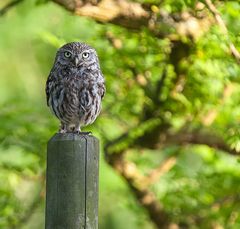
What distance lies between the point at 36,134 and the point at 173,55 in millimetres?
1326

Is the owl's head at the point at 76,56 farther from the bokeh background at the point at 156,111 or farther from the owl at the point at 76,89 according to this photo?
the bokeh background at the point at 156,111

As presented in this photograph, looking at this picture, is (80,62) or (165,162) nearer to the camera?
(80,62)

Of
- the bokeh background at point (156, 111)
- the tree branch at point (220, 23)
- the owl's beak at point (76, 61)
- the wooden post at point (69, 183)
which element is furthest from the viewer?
the bokeh background at point (156, 111)

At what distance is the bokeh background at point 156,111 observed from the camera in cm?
623

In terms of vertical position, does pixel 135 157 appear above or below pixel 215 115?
below

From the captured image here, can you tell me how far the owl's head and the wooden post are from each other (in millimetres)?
1727

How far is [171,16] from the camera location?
20.6 ft

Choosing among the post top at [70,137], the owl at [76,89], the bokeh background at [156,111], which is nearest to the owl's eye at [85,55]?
the owl at [76,89]

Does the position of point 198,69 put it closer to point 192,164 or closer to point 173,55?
point 173,55

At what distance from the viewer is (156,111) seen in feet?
23.3

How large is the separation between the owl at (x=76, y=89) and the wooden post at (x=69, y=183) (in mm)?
1491

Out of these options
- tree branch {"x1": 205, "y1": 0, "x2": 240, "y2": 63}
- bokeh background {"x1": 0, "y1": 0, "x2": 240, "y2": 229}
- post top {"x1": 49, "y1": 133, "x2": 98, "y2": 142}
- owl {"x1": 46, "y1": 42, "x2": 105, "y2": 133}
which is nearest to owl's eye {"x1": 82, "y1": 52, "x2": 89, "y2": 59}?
owl {"x1": 46, "y1": 42, "x2": 105, "y2": 133}

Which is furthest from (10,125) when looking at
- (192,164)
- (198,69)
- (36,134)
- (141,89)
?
(192,164)

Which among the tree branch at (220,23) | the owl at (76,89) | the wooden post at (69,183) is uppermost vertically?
the wooden post at (69,183)
